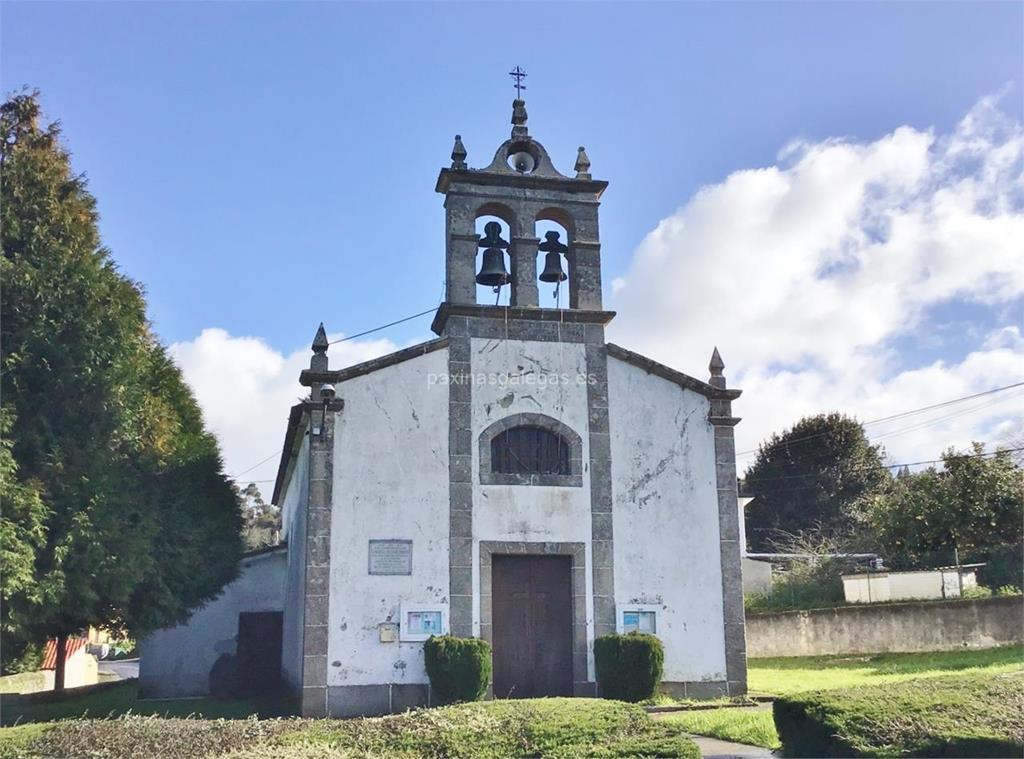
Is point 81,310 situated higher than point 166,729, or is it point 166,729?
point 81,310

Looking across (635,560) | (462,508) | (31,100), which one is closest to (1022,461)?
(635,560)

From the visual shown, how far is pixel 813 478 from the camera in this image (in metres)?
43.5

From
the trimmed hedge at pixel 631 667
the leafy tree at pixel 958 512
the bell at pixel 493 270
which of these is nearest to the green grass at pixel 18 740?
the trimmed hedge at pixel 631 667

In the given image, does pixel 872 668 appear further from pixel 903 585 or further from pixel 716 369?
pixel 716 369

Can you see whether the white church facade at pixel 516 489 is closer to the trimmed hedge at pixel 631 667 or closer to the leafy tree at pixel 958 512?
the trimmed hedge at pixel 631 667

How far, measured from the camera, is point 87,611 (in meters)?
15.7

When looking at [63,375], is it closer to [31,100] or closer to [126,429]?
[126,429]

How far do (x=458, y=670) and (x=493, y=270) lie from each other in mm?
6811

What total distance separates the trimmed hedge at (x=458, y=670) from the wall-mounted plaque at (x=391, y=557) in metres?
1.33

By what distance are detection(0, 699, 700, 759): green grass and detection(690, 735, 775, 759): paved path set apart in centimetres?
127

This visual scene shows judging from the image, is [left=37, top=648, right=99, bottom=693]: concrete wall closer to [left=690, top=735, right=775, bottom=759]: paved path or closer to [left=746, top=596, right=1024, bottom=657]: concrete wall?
[left=746, top=596, right=1024, bottom=657]: concrete wall

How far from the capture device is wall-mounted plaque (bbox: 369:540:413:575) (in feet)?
51.3

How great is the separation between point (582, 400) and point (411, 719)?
27.6 feet

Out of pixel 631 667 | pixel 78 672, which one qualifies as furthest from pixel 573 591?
pixel 78 672
